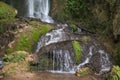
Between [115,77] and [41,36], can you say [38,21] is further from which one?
[115,77]

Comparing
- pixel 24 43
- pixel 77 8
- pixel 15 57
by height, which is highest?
pixel 77 8

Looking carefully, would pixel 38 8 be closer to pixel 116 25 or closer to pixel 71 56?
pixel 71 56

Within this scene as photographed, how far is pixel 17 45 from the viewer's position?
21.3 metres

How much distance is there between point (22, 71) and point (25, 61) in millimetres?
1202

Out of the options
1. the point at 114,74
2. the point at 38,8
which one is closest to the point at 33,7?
the point at 38,8

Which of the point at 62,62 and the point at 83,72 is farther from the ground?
the point at 62,62

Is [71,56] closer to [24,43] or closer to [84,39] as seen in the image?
[84,39]

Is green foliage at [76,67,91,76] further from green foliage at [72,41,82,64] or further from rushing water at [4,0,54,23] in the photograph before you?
rushing water at [4,0,54,23]

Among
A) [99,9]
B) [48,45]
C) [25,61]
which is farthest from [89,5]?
[25,61]

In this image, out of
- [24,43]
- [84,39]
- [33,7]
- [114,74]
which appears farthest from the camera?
[33,7]

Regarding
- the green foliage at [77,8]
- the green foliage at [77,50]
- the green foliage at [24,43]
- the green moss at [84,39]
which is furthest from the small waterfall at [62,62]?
the green foliage at [77,8]

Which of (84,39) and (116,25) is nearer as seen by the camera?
(116,25)

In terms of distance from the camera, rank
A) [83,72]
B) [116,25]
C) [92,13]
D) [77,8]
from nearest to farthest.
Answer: [83,72] < [116,25] < [92,13] < [77,8]

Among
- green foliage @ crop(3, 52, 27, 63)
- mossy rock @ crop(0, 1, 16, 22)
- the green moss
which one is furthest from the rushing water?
green foliage @ crop(3, 52, 27, 63)
